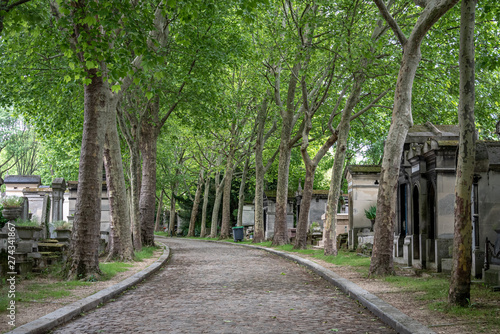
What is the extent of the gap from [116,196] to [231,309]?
25.0 feet

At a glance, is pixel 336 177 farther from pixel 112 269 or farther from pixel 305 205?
pixel 112 269

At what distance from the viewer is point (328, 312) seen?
296 inches

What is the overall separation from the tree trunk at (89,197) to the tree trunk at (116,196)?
2348 mm

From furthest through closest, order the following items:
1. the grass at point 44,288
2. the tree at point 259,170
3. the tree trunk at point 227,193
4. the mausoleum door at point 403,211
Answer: the tree trunk at point 227,193, the tree at point 259,170, the mausoleum door at point 403,211, the grass at point 44,288

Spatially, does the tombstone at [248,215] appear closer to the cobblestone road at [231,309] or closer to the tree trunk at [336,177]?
the tree trunk at [336,177]

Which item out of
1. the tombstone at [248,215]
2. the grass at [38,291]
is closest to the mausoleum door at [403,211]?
the grass at [38,291]

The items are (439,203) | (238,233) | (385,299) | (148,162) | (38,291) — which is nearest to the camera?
(385,299)

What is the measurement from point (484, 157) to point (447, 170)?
10.1ft

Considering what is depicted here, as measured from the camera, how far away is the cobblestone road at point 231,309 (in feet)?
20.8

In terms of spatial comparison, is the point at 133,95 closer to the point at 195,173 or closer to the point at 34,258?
the point at 34,258

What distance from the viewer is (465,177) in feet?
23.5

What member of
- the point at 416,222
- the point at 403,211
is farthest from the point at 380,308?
the point at 403,211

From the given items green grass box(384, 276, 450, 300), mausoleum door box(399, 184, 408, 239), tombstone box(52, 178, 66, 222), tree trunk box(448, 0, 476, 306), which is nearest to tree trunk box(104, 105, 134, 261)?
green grass box(384, 276, 450, 300)

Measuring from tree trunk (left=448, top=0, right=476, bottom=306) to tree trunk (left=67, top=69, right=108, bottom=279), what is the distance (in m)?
7.07
